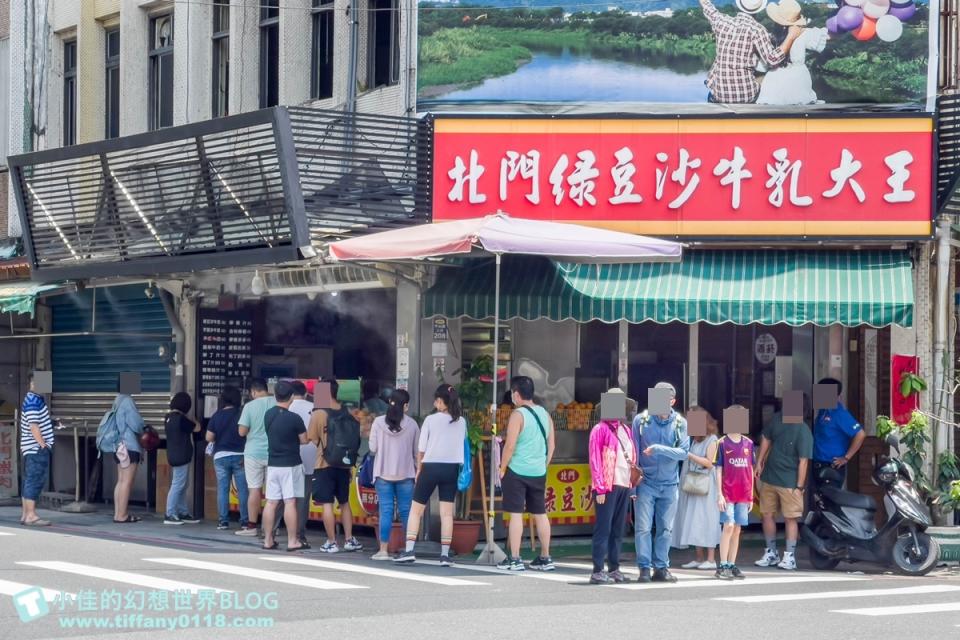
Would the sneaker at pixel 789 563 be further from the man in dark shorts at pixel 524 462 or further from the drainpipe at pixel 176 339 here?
the drainpipe at pixel 176 339

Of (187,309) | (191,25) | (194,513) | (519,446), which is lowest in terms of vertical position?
(194,513)

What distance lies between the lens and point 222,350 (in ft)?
65.0

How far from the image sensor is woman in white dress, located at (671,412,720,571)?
14663 millimetres

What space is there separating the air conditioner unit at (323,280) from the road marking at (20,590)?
555cm

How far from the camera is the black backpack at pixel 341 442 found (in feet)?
50.9

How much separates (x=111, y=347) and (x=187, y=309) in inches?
88.0

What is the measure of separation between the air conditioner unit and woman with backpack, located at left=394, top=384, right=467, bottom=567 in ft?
7.49

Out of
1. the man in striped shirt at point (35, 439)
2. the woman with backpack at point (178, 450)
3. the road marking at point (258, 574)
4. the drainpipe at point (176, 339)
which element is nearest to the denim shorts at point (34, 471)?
the man in striped shirt at point (35, 439)

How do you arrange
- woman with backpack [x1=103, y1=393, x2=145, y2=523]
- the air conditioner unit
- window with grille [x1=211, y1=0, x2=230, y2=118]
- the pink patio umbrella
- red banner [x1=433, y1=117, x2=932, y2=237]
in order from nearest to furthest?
the pink patio umbrella, red banner [x1=433, y1=117, x2=932, y2=237], the air conditioner unit, woman with backpack [x1=103, y1=393, x2=145, y2=523], window with grille [x1=211, y1=0, x2=230, y2=118]

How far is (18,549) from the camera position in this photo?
48.8ft

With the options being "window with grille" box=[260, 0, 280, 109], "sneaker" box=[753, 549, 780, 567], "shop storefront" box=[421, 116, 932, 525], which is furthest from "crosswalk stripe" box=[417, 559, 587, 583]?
"window with grille" box=[260, 0, 280, 109]

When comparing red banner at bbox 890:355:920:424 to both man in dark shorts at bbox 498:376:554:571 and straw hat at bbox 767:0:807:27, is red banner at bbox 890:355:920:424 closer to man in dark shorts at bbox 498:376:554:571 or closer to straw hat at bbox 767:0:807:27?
straw hat at bbox 767:0:807:27

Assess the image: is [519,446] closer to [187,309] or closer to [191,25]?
[187,309]

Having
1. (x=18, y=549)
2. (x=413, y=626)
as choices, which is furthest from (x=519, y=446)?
(x=18, y=549)
